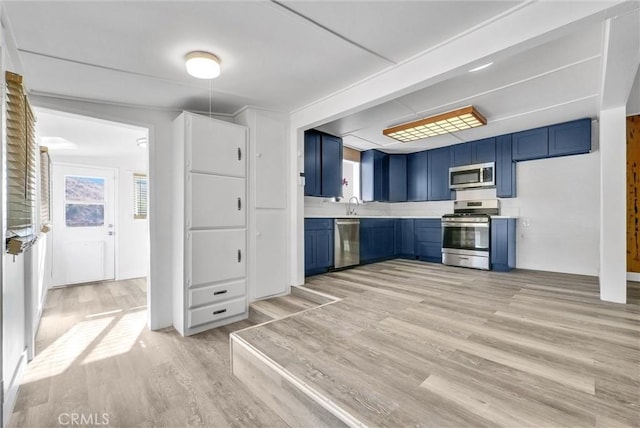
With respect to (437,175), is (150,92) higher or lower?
higher

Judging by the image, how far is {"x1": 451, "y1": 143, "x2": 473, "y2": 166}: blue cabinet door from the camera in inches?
205

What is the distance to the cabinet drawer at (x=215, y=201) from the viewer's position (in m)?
2.83

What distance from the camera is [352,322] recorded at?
2.46 metres

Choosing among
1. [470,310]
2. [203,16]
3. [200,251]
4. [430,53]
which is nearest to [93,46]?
[203,16]

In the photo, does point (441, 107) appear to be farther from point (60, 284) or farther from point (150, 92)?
point (60, 284)

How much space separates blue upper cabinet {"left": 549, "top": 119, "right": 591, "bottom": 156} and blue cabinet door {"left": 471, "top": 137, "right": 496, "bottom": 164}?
0.79m

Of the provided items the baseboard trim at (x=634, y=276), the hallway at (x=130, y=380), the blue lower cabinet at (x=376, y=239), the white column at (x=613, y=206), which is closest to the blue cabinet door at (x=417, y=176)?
the blue lower cabinet at (x=376, y=239)

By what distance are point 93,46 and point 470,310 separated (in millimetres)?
3740

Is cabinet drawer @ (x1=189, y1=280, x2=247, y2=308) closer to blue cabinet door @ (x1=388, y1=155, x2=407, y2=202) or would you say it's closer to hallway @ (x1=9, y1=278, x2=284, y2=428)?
hallway @ (x1=9, y1=278, x2=284, y2=428)

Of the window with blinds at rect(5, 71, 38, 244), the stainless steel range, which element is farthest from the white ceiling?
the stainless steel range

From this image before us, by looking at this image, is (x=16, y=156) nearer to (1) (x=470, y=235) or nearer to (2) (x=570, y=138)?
(1) (x=470, y=235)

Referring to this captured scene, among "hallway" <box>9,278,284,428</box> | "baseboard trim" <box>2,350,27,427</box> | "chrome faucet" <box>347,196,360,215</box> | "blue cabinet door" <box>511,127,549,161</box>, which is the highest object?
"blue cabinet door" <box>511,127,549,161</box>

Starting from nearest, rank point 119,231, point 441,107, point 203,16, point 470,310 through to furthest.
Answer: point 203,16 < point 470,310 < point 441,107 < point 119,231

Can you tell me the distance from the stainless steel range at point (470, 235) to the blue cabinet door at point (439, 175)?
0.43 metres
